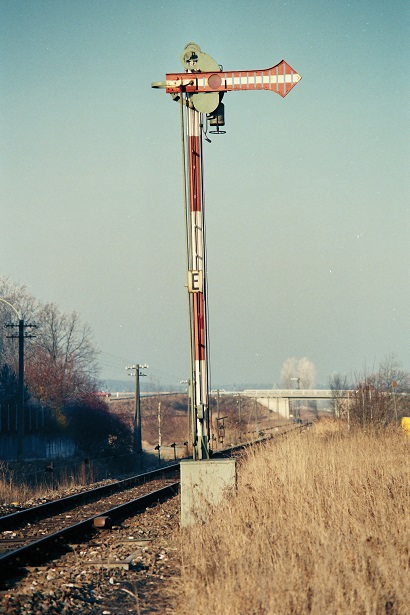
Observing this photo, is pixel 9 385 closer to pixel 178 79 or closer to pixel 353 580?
pixel 178 79

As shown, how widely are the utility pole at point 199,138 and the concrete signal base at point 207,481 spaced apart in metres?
0.41

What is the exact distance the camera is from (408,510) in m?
7.95

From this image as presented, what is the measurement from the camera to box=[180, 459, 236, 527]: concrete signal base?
11117 mm

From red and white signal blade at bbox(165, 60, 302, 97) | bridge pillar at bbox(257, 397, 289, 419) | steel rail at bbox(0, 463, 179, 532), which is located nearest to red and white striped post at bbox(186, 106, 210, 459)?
red and white signal blade at bbox(165, 60, 302, 97)

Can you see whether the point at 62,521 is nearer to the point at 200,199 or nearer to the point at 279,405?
the point at 200,199

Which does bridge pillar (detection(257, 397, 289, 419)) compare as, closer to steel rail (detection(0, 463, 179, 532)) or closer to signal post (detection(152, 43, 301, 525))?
steel rail (detection(0, 463, 179, 532))

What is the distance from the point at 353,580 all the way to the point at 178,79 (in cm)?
924

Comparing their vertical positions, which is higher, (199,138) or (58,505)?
(199,138)

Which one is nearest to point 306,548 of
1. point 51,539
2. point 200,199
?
point 51,539

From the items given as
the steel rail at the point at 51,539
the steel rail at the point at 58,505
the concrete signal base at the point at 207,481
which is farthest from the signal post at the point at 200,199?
the steel rail at the point at 58,505

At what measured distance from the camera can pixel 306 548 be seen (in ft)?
21.0

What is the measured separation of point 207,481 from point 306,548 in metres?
5.00

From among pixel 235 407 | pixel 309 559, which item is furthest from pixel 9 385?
pixel 235 407

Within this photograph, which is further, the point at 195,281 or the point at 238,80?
the point at 238,80
